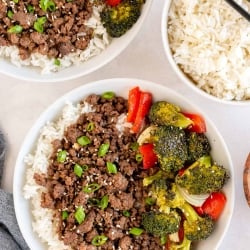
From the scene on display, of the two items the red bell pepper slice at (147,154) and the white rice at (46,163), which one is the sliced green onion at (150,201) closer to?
the red bell pepper slice at (147,154)

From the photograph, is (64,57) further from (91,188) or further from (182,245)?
(182,245)

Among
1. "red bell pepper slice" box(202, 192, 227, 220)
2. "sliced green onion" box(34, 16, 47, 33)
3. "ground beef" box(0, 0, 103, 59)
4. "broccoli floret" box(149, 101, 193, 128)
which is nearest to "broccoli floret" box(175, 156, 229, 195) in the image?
"red bell pepper slice" box(202, 192, 227, 220)

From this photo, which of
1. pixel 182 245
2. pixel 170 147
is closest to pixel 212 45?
pixel 170 147

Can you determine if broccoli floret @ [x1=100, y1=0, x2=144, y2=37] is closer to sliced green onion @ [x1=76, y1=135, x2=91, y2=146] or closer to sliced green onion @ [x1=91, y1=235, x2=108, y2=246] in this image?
sliced green onion @ [x1=76, y1=135, x2=91, y2=146]

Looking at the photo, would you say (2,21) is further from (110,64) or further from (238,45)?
(238,45)

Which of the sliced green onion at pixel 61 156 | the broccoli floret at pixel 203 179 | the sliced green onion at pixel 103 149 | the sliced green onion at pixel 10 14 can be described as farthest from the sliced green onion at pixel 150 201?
the sliced green onion at pixel 10 14

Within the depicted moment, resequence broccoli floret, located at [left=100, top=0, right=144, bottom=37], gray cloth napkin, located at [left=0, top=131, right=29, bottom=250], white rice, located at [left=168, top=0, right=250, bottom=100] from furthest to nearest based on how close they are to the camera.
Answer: gray cloth napkin, located at [left=0, top=131, right=29, bottom=250] < broccoli floret, located at [left=100, top=0, right=144, bottom=37] < white rice, located at [left=168, top=0, right=250, bottom=100]
